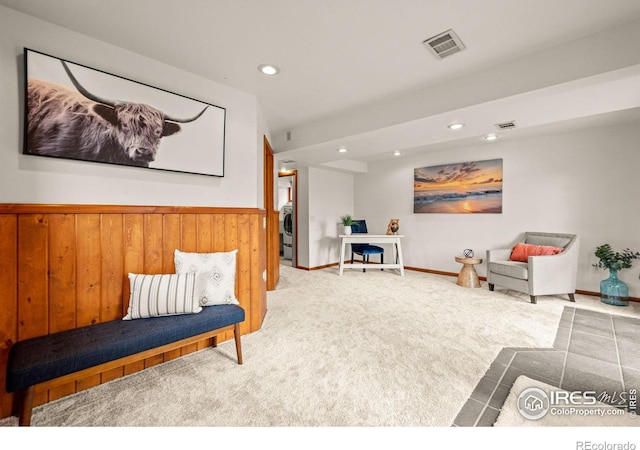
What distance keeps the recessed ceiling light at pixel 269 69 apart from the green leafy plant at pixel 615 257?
4.59 meters

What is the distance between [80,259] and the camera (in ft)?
6.06

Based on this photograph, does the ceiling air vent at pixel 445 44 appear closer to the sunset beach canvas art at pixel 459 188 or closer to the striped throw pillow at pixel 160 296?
the striped throw pillow at pixel 160 296

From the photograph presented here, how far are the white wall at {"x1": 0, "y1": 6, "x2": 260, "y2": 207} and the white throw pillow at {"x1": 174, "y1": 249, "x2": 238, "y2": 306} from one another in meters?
0.51

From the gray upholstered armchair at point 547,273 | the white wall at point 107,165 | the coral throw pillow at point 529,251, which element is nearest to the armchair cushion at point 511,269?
the gray upholstered armchair at point 547,273

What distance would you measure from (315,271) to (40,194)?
4.38 meters

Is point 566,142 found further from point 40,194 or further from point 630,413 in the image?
point 40,194

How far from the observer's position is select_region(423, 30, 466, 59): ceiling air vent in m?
1.93

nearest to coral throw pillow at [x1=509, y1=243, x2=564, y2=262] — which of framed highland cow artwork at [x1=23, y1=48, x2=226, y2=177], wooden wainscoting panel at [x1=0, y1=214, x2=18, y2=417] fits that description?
framed highland cow artwork at [x1=23, y1=48, x2=226, y2=177]

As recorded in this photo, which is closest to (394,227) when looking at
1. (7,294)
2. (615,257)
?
(615,257)

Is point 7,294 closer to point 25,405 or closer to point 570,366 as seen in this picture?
point 25,405

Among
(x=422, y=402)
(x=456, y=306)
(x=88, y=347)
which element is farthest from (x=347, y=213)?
(x=88, y=347)

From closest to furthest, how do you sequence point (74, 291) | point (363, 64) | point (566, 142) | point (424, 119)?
1. point (74, 291)
2. point (363, 64)
3. point (424, 119)
4. point (566, 142)

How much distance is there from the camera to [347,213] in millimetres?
6621

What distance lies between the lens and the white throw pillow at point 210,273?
2.11 m
